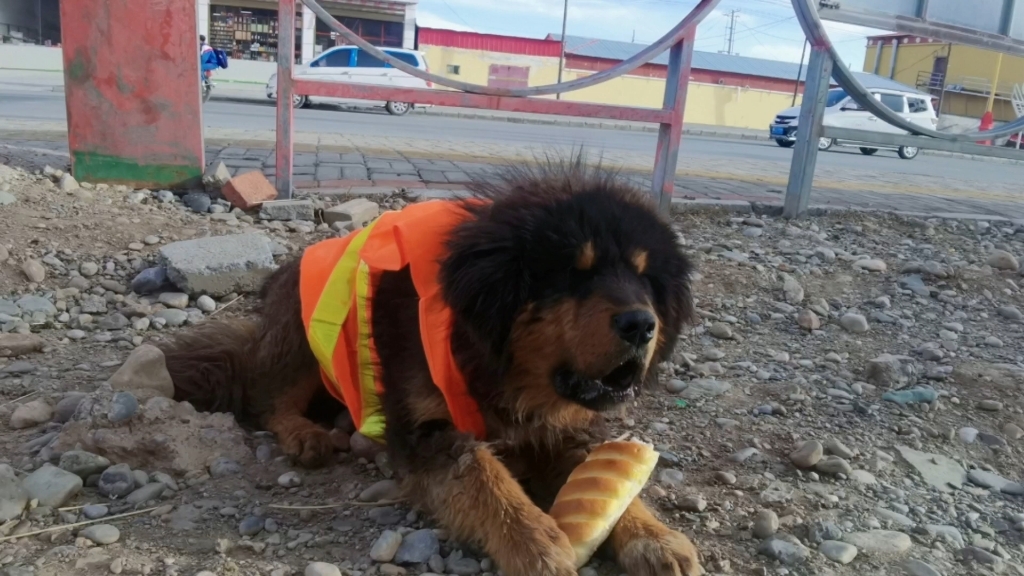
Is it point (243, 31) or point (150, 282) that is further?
point (243, 31)

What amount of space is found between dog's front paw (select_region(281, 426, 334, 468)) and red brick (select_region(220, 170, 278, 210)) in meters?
3.12

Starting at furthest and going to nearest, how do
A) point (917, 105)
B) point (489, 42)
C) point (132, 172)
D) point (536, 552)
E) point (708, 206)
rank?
point (489, 42), point (917, 105), point (708, 206), point (132, 172), point (536, 552)

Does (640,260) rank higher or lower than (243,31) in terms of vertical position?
lower

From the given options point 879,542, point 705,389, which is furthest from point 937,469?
point 705,389

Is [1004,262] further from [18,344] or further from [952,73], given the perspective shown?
[952,73]

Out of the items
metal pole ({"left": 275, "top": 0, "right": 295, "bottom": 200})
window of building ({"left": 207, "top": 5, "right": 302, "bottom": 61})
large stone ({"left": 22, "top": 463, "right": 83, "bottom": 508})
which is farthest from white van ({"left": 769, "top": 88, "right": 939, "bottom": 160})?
large stone ({"left": 22, "top": 463, "right": 83, "bottom": 508})

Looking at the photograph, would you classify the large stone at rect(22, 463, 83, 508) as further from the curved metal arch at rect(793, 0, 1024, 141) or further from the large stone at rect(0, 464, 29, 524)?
the curved metal arch at rect(793, 0, 1024, 141)

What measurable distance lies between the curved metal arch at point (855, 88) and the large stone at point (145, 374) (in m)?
5.85

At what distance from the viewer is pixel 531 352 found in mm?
2525

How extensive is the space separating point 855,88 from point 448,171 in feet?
13.3

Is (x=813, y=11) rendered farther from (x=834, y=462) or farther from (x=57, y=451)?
(x=57, y=451)

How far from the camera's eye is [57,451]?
8.87 feet

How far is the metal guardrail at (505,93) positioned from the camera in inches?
229

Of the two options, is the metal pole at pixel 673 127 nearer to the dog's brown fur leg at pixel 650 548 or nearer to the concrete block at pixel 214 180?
the concrete block at pixel 214 180
